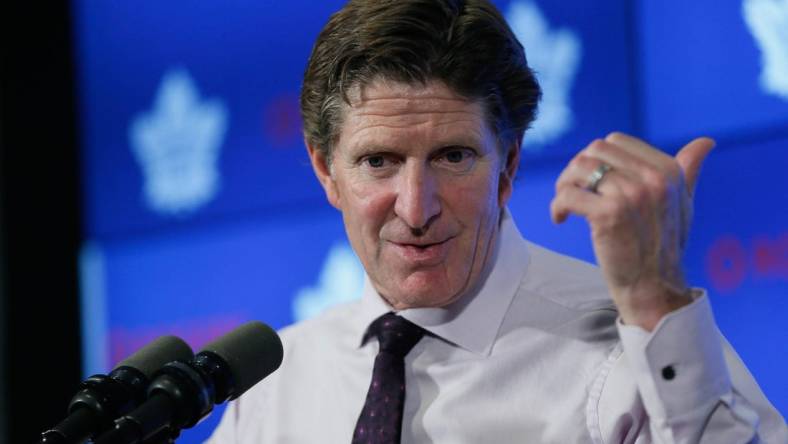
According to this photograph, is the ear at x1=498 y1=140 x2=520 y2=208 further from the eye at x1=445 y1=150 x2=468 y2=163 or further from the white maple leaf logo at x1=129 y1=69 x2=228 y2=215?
the white maple leaf logo at x1=129 y1=69 x2=228 y2=215

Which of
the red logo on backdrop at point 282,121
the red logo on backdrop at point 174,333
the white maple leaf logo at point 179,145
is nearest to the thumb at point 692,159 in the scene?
the red logo on backdrop at point 282,121

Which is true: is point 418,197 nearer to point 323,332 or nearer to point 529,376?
point 529,376

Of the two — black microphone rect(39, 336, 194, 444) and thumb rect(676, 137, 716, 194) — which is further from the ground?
thumb rect(676, 137, 716, 194)

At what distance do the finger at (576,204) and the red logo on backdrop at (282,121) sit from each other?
166 centimetres

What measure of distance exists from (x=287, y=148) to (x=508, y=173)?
1192 millimetres

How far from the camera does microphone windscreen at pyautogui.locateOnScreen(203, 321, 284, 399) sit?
51.9 inches

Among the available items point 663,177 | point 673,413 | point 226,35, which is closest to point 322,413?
point 673,413

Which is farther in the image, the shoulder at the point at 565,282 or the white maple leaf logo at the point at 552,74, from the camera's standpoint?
the white maple leaf logo at the point at 552,74

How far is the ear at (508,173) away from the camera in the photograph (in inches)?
68.6

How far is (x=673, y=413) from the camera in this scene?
4.35ft

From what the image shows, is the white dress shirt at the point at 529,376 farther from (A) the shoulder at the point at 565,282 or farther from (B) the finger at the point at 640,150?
(B) the finger at the point at 640,150

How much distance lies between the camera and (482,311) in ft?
5.67

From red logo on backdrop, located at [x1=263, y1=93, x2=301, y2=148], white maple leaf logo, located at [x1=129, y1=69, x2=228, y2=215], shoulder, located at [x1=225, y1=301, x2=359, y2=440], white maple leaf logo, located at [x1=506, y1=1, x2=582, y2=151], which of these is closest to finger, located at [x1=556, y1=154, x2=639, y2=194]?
shoulder, located at [x1=225, y1=301, x2=359, y2=440]

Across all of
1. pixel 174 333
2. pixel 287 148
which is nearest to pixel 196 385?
pixel 287 148
